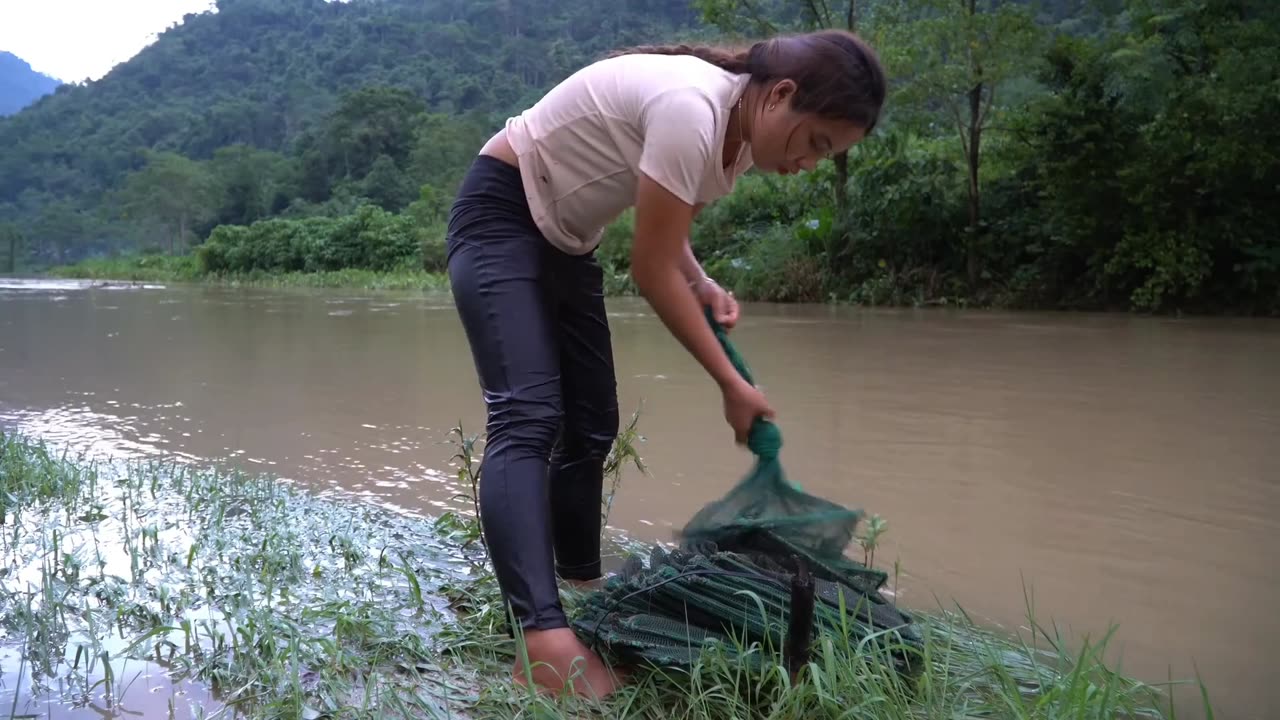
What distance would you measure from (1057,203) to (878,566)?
9.38 metres

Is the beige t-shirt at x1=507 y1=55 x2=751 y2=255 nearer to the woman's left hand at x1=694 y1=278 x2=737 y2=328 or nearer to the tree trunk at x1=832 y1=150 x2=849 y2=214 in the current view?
the woman's left hand at x1=694 y1=278 x2=737 y2=328

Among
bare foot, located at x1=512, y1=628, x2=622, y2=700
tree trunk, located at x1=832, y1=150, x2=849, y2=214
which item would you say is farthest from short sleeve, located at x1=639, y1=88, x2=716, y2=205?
tree trunk, located at x1=832, y1=150, x2=849, y2=214

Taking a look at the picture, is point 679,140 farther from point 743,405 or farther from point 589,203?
point 743,405

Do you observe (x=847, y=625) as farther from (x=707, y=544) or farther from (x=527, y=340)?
(x=527, y=340)

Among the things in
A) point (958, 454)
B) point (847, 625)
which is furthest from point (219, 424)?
point (847, 625)

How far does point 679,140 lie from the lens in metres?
1.58

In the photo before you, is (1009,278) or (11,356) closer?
(11,356)

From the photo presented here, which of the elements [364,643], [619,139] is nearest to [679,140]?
[619,139]

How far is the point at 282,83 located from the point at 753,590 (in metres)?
84.7

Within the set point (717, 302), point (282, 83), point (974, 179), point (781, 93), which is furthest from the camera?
point (282, 83)

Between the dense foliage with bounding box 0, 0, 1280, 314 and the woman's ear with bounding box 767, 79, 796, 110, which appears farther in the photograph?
the dense foliage with bounding box 0, 0, 1280, 314

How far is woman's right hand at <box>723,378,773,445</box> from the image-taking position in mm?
1787

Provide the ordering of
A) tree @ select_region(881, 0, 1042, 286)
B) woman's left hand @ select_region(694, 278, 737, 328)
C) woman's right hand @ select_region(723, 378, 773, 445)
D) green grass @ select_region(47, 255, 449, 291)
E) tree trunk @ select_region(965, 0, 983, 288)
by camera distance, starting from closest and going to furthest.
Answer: woman's right hand @ select_region(723, 378, 773, 445) < woman's left hand @ select_region(694, 278, 737, 328) < tree @ select_region(881, 0, 1042, 286) < tree trunk @ select_region(965, 0, 983, 288) < green grass @ select_region(47, 255, 449, 291)

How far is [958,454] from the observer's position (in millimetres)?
3744
